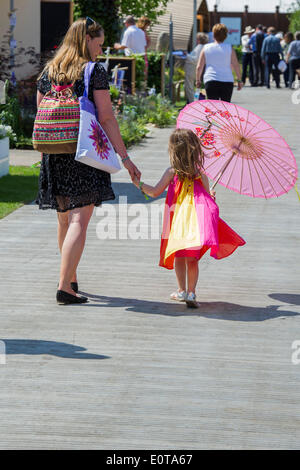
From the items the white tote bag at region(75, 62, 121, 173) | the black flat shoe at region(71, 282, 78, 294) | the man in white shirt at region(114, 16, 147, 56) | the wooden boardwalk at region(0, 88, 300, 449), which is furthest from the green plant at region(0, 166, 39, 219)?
the man in white shirt at region(114, 16, 147, 56)

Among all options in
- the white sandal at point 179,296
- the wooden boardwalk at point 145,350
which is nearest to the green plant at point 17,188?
the wooden boardwalk at point 145,350

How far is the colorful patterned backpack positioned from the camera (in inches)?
230

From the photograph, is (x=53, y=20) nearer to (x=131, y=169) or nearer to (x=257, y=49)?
(x=131, y=169)

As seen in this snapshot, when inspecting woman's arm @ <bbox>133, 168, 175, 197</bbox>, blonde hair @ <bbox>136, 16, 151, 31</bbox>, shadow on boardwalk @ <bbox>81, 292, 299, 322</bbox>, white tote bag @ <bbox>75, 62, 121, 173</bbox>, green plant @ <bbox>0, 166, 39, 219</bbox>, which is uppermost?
blonde hair @ <bbox>136, 16, 151, 31</bbox>

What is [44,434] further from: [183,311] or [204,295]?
[204,295]

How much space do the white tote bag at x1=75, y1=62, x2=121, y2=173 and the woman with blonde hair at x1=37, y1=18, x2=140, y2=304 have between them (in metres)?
0.04

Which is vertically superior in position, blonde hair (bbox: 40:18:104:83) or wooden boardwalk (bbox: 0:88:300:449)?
blonde hair (bbox: 40:18:104:83)

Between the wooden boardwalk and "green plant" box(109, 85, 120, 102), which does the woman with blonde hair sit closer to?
the wooden boardwalk

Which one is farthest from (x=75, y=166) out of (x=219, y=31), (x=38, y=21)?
(x=38, y=21)

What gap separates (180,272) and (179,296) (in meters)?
0.18

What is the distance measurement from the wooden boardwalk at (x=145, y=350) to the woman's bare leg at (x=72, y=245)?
20 cm

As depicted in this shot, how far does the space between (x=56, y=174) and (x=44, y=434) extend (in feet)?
8.03

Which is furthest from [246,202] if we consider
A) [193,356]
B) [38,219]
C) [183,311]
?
[193,356]

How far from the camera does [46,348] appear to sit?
5133mm
